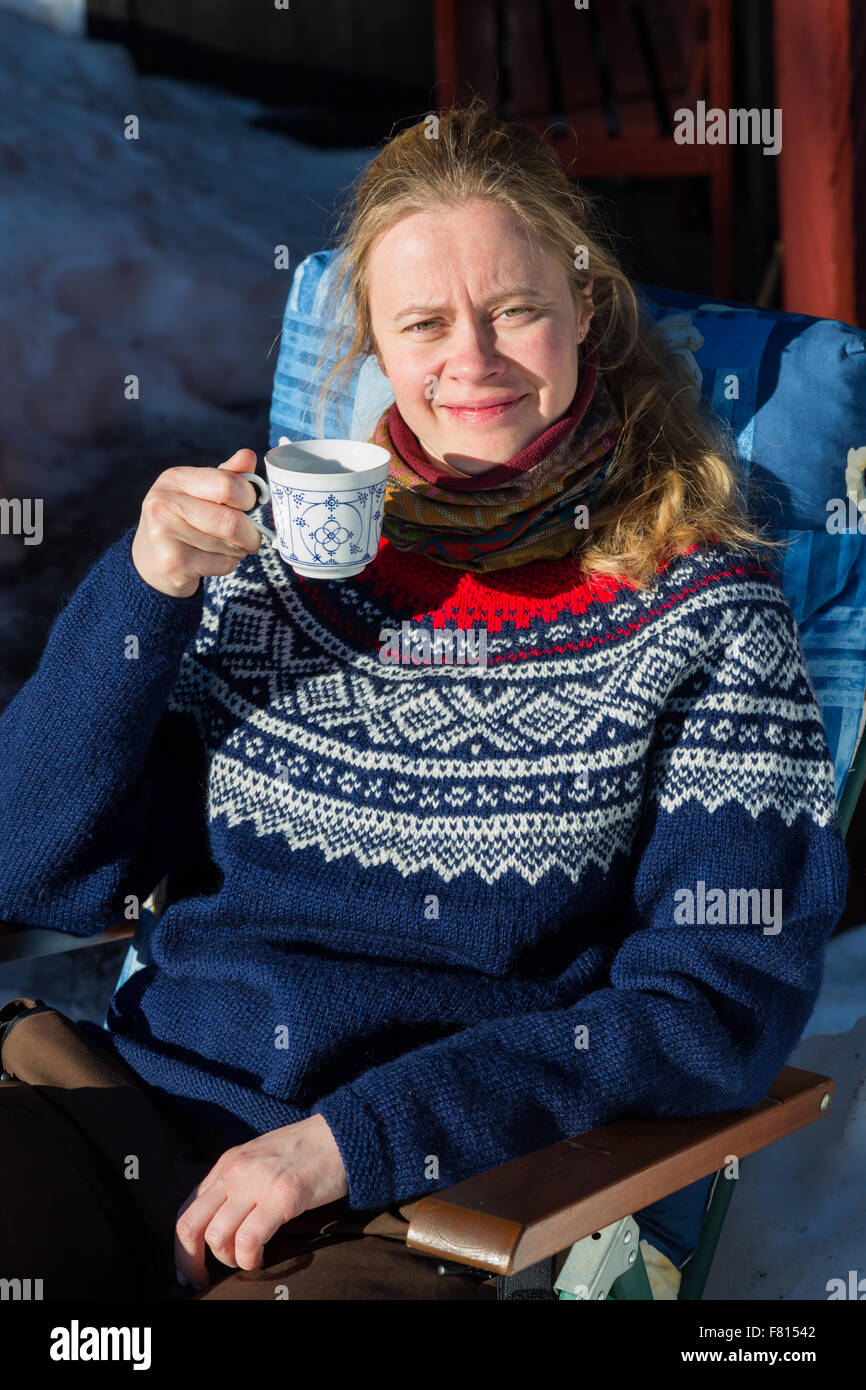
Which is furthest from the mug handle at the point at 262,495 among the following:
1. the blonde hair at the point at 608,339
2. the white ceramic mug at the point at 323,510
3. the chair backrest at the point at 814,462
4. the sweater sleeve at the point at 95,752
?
the chair backrest at the point at 814,462

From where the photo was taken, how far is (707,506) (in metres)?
1.66

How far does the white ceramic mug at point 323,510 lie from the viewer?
4.48 ft

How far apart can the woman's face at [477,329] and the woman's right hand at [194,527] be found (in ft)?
0.83

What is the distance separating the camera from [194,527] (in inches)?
58.5

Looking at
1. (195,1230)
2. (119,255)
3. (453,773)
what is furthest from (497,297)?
(119,255)

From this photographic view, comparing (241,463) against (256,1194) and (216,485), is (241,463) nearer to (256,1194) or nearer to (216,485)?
(216,485)

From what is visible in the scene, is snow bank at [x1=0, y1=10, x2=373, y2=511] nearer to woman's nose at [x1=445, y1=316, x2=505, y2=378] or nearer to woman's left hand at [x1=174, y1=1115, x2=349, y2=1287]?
woman's nose at [x1=445, y1=316, x2=505, y2=378]

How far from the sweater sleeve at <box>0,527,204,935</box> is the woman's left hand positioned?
461 mm

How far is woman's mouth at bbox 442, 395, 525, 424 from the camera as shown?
5.22ft

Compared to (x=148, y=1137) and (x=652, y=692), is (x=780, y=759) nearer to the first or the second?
(x=652, y=692)

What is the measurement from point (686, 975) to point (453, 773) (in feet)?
1.12

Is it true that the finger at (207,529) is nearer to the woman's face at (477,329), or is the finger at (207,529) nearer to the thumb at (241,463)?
the thumb at (241,463)
